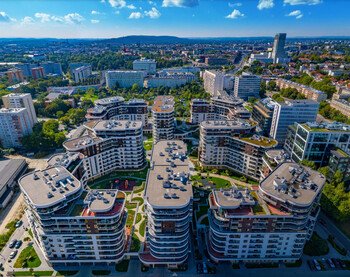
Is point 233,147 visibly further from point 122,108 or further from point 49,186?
point 122,108

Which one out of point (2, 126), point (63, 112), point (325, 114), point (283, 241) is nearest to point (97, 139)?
point (2, 126)

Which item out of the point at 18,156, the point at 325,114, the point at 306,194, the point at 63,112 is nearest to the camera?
the point at 306,194

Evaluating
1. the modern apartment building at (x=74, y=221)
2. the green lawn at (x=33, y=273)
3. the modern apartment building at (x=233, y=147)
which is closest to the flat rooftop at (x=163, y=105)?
the modern apartment building at (x=233, y=147)

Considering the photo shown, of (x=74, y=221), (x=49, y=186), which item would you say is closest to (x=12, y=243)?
(x=49, y=186)

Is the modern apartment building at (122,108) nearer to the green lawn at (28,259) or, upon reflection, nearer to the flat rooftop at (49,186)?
the flat rooftop at (49,186)

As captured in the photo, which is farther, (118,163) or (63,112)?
(63,112)

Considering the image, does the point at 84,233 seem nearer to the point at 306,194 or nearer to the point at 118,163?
the point at 118,163

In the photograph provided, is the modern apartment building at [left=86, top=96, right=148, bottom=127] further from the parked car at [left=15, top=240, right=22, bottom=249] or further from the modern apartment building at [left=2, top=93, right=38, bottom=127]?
the parked car at [left=15, top=240, right=22, bottom=249]
